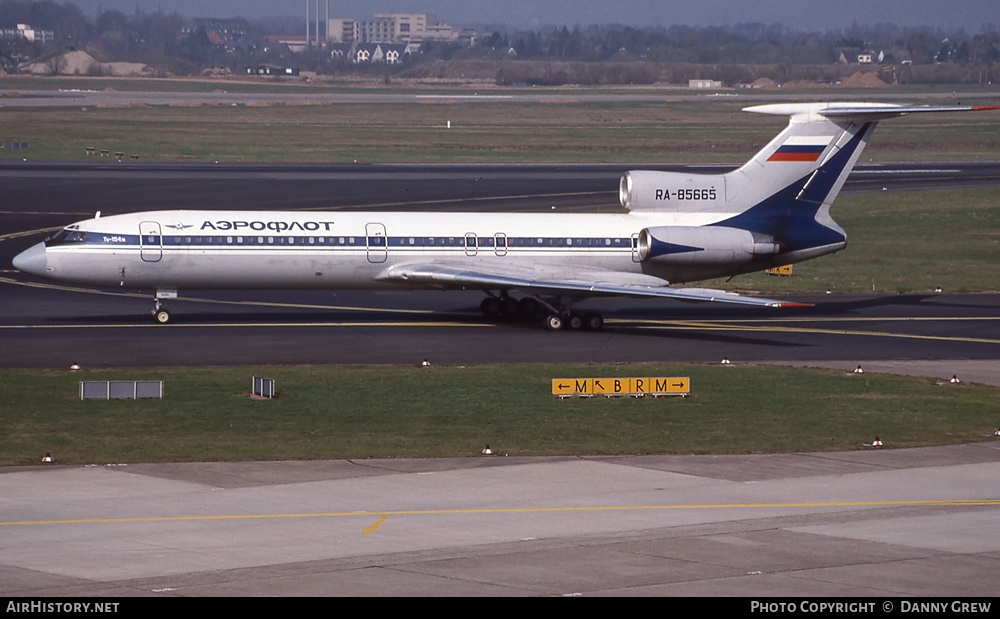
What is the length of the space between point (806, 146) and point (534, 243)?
28.8 feet

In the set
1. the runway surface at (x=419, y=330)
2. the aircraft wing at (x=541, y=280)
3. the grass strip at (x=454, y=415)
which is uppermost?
the aircraft wing at (x=541, y=280)

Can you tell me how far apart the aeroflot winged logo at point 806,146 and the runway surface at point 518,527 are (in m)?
17.8

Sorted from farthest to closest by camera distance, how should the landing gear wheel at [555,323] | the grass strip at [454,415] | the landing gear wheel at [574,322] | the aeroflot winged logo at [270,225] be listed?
1. the landing gear wheel at [574,322]
2. the landing gear wheel at [555,323]
3. the aeroflot winged logo at [270,225]
4. the grass strip at [454,415]

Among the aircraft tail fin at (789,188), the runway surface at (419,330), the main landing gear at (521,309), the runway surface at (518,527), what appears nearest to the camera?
the runway surface at (518,527)

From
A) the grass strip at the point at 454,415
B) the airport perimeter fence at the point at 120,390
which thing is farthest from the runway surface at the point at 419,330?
the airport perimeter fence at the point at 120,390

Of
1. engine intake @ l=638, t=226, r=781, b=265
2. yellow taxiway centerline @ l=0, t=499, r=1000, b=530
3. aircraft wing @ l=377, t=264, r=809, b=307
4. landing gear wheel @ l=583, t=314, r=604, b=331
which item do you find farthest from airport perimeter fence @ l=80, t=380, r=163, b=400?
engine intake @ l=638, t=226, r=781, b=265

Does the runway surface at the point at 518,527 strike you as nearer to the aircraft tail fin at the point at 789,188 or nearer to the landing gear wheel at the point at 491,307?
the aircraft tail fin at the point at 789,188

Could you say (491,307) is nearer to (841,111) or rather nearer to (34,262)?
(841,111)

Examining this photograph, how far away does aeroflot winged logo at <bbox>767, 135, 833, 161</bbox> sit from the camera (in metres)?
42.4

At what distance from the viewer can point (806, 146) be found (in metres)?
42.4

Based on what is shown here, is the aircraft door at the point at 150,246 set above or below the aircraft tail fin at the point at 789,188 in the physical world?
below

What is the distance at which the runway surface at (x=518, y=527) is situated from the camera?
17.4 meters

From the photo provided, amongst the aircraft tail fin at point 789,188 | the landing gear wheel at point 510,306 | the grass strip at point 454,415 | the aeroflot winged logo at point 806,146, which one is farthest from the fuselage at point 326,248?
the grass strip at point 454,415

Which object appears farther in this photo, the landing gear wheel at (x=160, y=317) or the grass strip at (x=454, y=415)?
the landing gear wheel at (x=160, y=317)
